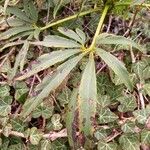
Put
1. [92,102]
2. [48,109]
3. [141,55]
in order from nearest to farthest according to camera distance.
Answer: [92,102], [48,109], [141,55]

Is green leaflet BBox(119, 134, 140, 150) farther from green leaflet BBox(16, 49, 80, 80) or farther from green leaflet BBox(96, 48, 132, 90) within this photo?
green leaflet BBox(16, 49, 80, 80)

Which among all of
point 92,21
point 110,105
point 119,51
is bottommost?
point 110,105

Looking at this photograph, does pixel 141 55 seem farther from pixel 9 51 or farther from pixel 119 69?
pixel 9 51

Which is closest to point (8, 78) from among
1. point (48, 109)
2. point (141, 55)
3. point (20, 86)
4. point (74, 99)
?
A: point (20, 86)

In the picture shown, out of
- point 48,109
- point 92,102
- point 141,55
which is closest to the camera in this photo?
point 92,102

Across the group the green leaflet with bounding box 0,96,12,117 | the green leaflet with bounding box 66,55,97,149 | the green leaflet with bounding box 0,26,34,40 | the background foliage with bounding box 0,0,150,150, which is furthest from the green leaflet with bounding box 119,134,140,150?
the green leaflet with bounding box 0,26,34,40

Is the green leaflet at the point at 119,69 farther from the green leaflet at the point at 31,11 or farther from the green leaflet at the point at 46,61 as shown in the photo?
the green leaflet at the point at 31,11

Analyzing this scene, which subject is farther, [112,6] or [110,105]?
[112,6]

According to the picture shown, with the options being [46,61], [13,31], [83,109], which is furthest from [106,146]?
[13,31]

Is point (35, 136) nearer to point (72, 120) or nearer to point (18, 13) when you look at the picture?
point (72, 120)
